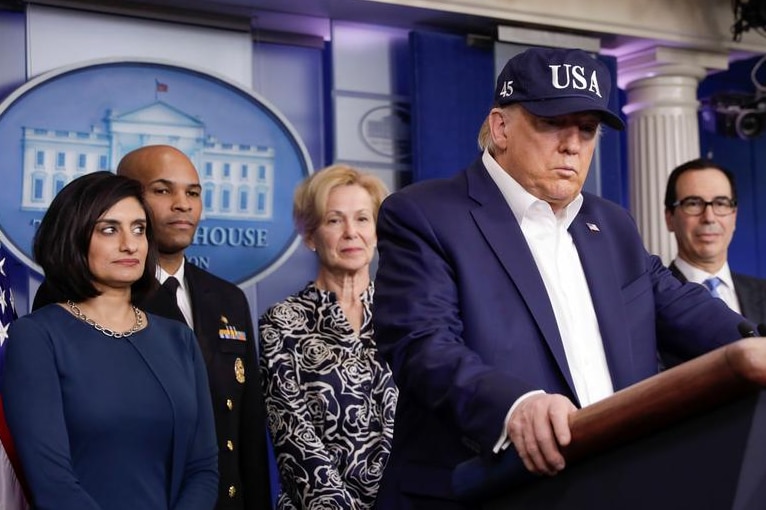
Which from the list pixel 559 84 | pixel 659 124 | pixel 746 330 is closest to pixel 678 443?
pixel 746 330

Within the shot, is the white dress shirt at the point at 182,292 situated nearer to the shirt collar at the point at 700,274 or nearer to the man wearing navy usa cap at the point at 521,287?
the man wearing navy usa cap at the point at 521,287

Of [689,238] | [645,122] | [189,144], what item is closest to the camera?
[689,238]

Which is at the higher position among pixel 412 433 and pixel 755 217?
pixel 755 217

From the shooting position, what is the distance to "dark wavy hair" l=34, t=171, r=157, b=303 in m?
2.46

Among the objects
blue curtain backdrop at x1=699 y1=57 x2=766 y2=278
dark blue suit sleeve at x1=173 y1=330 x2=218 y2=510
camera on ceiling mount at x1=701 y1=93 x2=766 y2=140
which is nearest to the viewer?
dark blue suit sleeve at x1=173 y1=330 x2=218 y2=510

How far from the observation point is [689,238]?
362 centimetres

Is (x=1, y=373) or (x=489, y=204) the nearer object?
(x=489, y=204)

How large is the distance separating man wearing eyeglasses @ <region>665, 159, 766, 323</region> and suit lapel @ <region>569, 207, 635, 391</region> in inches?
72.8

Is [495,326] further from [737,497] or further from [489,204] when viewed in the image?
[737,497]

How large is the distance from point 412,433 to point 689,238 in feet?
7.06

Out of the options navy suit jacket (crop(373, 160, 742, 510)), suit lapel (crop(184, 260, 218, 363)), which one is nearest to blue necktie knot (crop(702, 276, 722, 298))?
suit lapel (crop(184, 260, 218, 363))

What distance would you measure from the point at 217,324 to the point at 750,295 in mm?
1720

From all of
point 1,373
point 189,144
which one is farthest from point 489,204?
point 189,144

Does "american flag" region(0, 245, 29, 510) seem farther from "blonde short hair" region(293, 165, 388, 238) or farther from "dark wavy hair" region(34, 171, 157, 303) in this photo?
"blonde short hair" region(293, 165, 388, 238)
